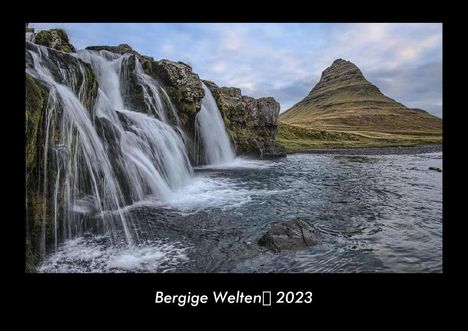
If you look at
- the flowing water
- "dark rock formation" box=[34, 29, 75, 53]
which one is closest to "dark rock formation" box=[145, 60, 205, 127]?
"dark rock formation" box=[34, 29, 75, 53]

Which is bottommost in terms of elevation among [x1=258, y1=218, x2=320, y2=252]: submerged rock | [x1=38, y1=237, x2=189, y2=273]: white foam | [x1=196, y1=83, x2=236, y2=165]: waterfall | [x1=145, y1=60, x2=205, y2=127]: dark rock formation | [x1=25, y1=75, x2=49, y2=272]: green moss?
[x1=38, y1=237, x2=189, y2=273]: white foam

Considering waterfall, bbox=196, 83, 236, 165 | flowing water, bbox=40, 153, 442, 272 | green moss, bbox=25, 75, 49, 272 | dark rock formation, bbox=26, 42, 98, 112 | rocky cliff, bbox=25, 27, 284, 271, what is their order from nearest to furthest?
1. flowing water, bbox=40, 153, 442, 272
2. green moss, bbox=25, 75, 49, 272
3. rocky cliff, bbox=25, 27, 284, 271
4. dark rock formation, bbox=26, 42, 98, 112
5. waterfall, bbox=196, 83, 236, 165

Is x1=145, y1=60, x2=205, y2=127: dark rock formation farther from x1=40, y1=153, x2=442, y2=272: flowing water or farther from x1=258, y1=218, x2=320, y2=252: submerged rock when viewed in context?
x1=258, y1=218, x2=320, y2=252: submerged rock

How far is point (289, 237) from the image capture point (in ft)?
30.8

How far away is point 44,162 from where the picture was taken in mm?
9305

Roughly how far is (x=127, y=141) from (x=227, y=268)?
432 inches

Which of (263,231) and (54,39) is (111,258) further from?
(54,39)

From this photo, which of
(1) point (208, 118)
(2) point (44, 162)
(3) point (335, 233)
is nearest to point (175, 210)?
(2) point (44, 162)

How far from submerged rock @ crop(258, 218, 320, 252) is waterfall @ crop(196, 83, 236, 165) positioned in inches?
929

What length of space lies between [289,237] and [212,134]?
88.4 ft

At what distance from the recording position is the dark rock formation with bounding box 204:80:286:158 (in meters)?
42.4

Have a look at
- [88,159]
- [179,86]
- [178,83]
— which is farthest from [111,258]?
[178,83]

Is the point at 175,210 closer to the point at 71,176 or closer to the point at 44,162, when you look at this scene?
the point at 71,176

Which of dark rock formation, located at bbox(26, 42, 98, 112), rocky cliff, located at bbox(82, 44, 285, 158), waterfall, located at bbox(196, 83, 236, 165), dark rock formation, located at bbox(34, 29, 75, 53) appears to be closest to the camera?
dark rock formation, located at bbox(26, 42, 98, 112)
